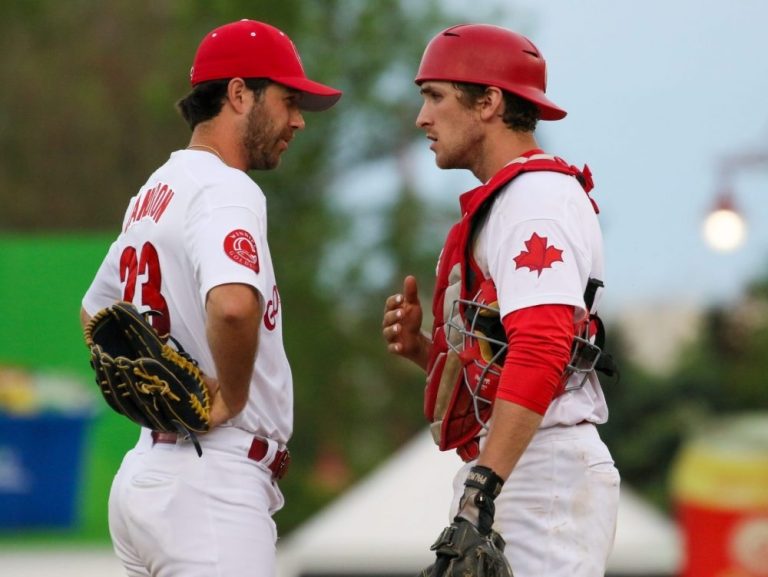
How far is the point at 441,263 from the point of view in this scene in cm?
420

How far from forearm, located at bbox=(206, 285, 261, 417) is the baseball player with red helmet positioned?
58 cm

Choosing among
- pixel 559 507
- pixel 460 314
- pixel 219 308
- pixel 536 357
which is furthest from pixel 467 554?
pixel 219 308

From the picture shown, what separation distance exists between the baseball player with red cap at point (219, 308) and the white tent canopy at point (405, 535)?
5758 millimetres

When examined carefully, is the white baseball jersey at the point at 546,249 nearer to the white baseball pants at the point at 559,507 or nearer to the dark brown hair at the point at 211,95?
the white baseball pants at the point at 559,507

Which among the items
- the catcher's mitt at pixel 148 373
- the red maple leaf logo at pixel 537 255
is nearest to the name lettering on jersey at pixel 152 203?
the catcher's mitt at pixel 148 373

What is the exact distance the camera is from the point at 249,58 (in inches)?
166

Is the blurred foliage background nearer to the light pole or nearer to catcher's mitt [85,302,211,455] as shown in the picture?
the light pole

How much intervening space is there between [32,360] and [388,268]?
1506 centimetres

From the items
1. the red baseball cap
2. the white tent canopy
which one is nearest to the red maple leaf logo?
the red baseball cap

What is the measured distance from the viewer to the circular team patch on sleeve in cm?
383

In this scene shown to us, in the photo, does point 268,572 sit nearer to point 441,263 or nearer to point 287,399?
point 287,399

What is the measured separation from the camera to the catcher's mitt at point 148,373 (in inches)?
155

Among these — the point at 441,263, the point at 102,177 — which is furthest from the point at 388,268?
the point at 441,263

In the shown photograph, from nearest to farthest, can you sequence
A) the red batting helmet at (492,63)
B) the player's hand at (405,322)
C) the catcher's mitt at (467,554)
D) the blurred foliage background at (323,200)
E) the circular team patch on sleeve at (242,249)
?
the catcher's mitt at (467,554), the circular team patch on sleeve at (242,249), the red batting helmet at (492,63), the player's hand at (405,322), the blurred foliage background at (323,200)
